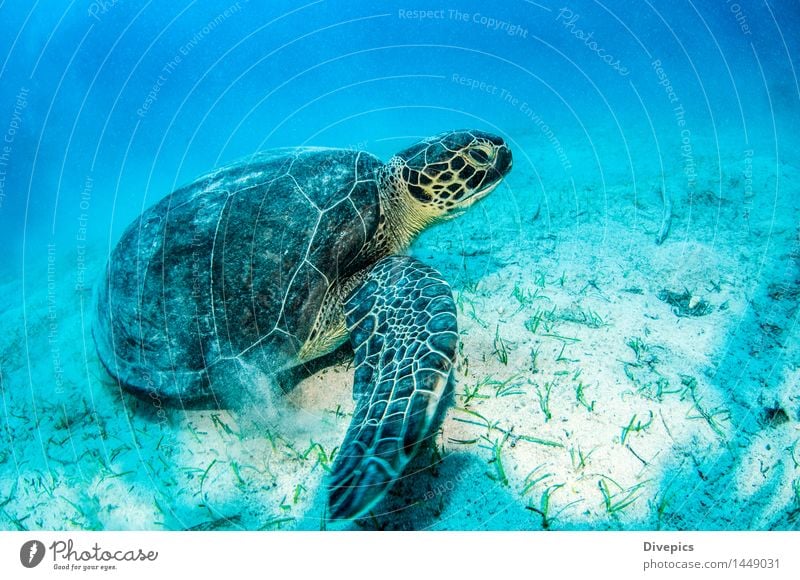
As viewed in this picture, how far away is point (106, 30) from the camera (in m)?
41.6

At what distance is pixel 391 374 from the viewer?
1875 millimetres

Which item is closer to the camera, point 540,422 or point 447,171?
point 540,422

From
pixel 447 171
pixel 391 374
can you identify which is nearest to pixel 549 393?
pixel 391 374

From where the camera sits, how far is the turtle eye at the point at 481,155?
3072 mm

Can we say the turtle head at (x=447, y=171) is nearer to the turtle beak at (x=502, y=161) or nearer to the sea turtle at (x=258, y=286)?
the turtle beak at (x=502, y=161)
